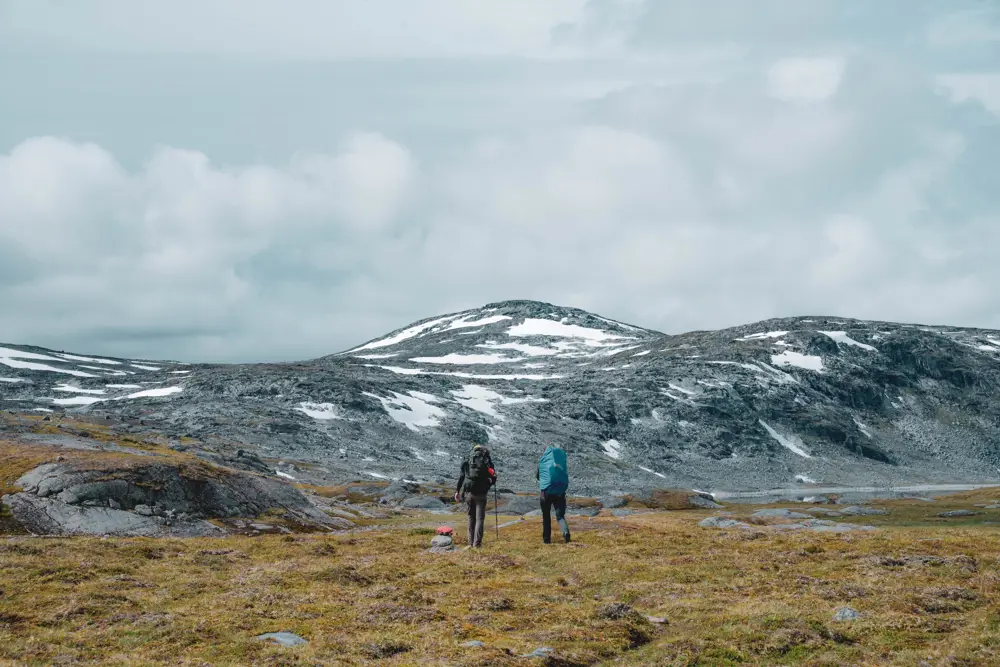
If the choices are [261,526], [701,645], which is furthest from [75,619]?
[261,526]

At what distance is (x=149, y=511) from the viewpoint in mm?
34469

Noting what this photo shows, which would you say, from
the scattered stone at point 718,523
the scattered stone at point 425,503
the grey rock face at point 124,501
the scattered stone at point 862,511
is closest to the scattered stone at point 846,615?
the scattered stone at point 718,523

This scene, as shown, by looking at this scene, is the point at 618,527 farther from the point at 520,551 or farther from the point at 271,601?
the point at 271,601

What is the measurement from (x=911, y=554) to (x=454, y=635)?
644 inches

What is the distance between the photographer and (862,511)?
323ft

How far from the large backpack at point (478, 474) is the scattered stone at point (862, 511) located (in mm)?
79187

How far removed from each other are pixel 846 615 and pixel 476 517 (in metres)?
15.0

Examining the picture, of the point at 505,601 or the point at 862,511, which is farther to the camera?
the point at 862,511

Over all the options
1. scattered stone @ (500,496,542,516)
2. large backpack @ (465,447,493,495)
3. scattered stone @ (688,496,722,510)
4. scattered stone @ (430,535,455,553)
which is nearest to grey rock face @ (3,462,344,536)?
scattered stone @ (430,535,455,553)

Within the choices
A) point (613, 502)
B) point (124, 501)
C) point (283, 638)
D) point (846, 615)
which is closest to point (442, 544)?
point (283, 638)

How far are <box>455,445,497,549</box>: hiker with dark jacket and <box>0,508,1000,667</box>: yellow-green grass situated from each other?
1005 mm

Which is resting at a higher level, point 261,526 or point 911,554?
point 911,554

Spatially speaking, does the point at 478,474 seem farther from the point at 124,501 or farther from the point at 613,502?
the point at 613,502

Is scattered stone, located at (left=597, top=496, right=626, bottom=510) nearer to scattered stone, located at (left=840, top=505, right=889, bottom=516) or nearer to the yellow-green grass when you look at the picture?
scattered stone, located at (left=840, top=505, right=889, bottom=516)
